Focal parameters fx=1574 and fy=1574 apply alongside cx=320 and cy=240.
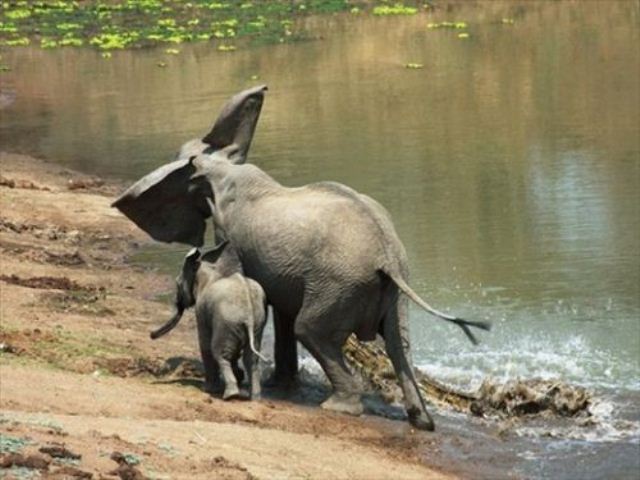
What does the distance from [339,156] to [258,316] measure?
14.7m

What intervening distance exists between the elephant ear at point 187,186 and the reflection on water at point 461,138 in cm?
259

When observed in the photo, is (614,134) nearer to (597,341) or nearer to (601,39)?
(597,341)

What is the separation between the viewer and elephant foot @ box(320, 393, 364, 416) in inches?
479

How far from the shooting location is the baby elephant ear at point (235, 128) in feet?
43.7

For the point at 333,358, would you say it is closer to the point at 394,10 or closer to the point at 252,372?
the point at 252,372

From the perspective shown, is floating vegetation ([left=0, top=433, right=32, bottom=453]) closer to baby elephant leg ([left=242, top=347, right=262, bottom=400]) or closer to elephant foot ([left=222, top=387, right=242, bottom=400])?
elephant foot ([left=222, top=387, right=242, bottom=400])

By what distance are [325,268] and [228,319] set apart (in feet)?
2.72

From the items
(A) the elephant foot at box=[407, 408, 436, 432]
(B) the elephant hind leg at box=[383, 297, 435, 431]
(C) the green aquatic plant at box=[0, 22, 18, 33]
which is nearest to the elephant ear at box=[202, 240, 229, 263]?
(B) the elephant hind leg at box=[383, 297, 435, 431]

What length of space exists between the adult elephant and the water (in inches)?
59.9

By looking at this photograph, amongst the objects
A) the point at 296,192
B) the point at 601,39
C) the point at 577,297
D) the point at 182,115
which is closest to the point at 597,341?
the point at 577,297

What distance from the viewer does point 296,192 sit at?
41.2 ft

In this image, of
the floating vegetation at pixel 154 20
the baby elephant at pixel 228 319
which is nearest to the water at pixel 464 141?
the floating vegetation at pixel 154 20

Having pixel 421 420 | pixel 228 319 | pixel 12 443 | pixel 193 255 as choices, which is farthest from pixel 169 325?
pixel 12 443

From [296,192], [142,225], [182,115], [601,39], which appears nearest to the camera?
[296,192]
